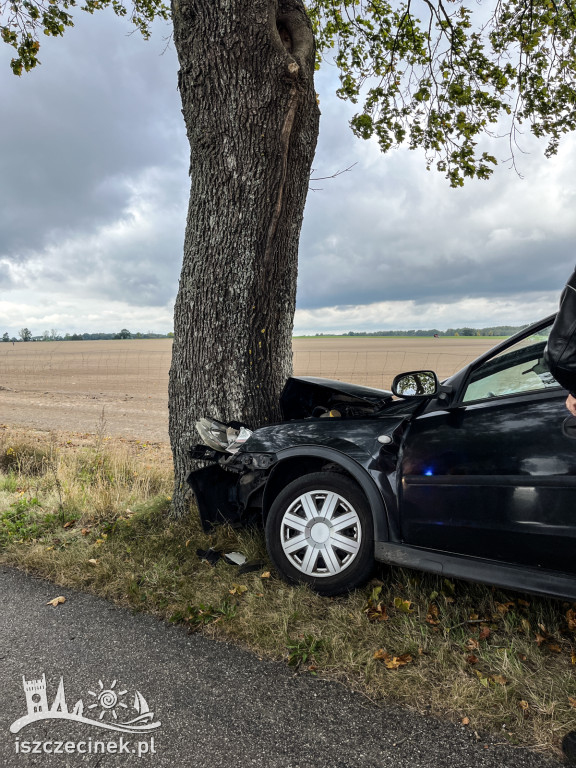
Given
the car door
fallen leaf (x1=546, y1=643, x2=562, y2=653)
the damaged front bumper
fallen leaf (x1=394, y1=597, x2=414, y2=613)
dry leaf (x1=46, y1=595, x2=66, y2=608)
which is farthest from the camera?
the damaged front bumper

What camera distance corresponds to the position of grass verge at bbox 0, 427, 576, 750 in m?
2.58

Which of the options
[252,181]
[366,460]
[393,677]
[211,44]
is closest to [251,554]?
[366,460]

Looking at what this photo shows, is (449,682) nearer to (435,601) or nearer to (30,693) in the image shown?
(435,601)

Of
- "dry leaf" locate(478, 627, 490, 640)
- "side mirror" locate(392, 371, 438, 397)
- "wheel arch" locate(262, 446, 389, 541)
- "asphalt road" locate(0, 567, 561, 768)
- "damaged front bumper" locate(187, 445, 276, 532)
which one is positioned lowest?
"asphalt road" locate(0, 567, 561, 768)

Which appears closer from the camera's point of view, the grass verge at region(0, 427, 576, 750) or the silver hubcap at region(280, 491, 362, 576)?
the grass verge at region(0, 427, 576, 750)

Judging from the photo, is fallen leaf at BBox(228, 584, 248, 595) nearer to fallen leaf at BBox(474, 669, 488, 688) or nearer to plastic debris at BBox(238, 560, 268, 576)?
plastic debris at BBox(238, 560, 268, 576)

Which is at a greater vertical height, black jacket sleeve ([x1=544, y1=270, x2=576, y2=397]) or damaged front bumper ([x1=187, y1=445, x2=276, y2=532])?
black jacket sleeve ([x1=544, y1=270, x2=576, y2=397])

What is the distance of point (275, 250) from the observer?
4863mm

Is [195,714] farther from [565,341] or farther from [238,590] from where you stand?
[565,341]

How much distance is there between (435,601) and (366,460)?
1.00 m

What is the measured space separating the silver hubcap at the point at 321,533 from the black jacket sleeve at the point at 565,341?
189 centimetres

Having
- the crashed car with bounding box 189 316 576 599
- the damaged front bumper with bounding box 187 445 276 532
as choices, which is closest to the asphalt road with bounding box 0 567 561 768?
the crashed car with bounding box 189 316 576 599

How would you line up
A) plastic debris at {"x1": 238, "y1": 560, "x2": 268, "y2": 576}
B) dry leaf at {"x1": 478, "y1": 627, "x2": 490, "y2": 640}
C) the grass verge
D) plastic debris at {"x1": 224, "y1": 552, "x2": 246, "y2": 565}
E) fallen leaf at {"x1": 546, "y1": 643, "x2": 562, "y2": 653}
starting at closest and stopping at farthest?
the grass verge, fallen leaf at {"x1": 546, "y1": 643, "x2": 562, "y2": 653}, dry leaf at {"x1": 478, "y1": 627, "x2": 490, "y2": 640}, plastic debris at {"x1": 238, "y1": 560, "x2": 268, "y2": 576}, plastic debris at {"x1": 224, "y1": 552, "x2": 246, "y2": 565}

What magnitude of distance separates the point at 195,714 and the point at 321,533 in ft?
4.48
